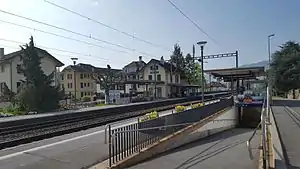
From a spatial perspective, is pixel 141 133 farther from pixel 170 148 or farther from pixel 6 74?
pixel 6 74

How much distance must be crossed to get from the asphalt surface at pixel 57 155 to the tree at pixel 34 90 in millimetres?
21776

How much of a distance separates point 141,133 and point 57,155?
2.58 m

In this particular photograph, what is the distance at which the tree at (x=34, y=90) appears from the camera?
32.0 m

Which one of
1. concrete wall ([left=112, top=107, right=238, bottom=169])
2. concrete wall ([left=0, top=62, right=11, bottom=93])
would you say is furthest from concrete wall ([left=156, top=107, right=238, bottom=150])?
concrete wall ([left=0, top=62, right=11, bottom=93])

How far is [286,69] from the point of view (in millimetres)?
53312

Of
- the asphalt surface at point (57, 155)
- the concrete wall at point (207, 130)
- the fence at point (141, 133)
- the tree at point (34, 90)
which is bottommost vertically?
the concrete wall at point (207, 130)

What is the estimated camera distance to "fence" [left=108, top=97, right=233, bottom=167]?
8.64 m

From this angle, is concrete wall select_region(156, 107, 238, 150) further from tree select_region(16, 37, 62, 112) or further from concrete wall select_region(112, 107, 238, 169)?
tree select_region(16, 37, 62, 112)

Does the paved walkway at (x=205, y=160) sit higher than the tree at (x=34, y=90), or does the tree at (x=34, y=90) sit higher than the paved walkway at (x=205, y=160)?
the tree at (x=34, y=90)

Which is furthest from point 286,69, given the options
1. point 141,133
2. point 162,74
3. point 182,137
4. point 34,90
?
point 141,133

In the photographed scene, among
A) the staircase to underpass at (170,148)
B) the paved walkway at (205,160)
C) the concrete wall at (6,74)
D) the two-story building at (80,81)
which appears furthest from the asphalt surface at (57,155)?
the two-story building at (80,81)

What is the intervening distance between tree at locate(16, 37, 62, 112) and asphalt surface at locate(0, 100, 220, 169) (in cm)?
2178

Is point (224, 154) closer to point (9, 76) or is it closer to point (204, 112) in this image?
point (204, 112)

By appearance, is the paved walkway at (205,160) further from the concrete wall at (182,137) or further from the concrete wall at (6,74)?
the concrete wall at (6,74)
